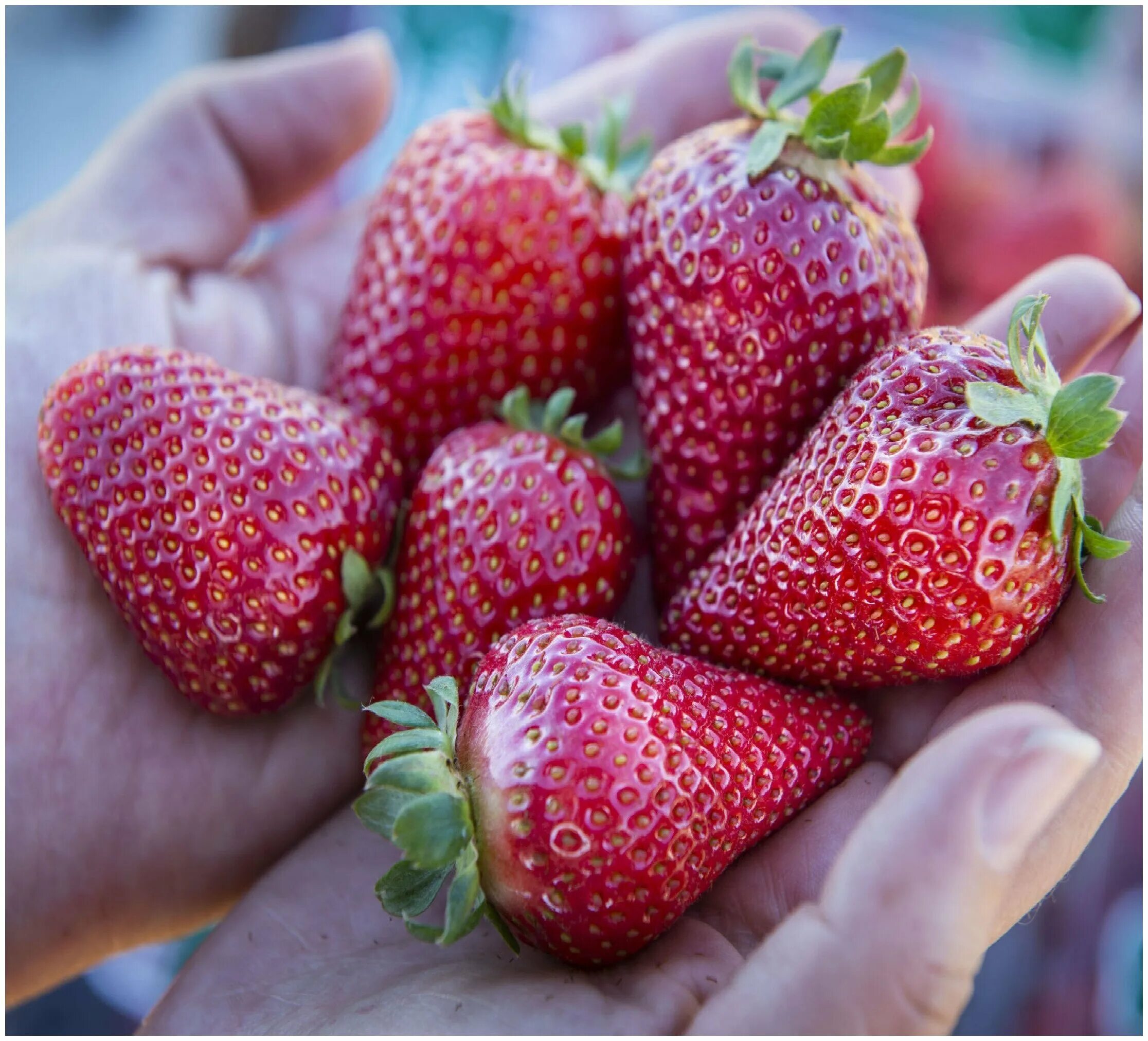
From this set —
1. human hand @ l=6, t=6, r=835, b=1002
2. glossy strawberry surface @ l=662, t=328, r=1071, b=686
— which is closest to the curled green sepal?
human hand @ l=6, t=6, r=835, b=1002

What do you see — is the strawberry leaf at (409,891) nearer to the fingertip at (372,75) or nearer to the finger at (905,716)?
the finger at (905,716)

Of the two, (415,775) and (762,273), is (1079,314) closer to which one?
(762,273)

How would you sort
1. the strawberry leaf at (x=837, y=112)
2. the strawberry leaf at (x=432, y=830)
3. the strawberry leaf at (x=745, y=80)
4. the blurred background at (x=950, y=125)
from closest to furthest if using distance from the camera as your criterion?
1. the strawberry leaf at (x=432, y=830)
2. the strawberry leaf at (x=837, y=112)
3. the strawberry leaf at (x=745, y=80)
4. the blurred background at (x=950, y=125)

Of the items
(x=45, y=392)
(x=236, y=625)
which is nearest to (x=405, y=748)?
(x=236, y=625)

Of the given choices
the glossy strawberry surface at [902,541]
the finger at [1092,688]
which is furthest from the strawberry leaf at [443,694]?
the finger at [1092,688]

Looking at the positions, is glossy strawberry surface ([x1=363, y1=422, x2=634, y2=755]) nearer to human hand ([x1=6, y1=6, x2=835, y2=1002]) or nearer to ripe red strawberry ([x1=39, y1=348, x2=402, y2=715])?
ripe red strawberry ([x1=39, y1=348, x2=402, y2=715])

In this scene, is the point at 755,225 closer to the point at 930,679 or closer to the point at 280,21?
the point at 930,679
